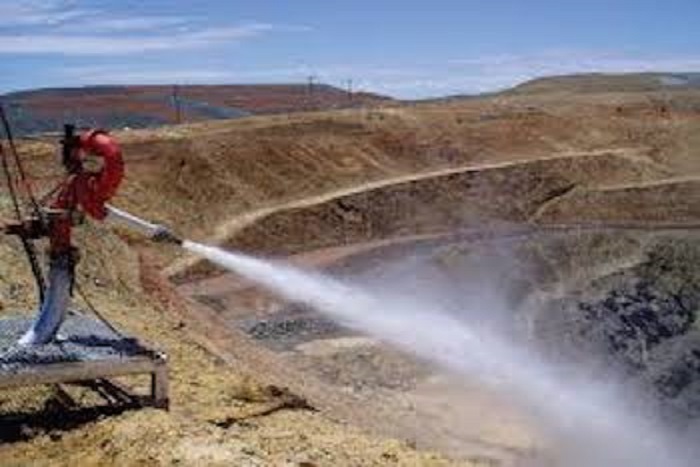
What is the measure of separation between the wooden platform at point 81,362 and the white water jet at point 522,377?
14.2 metres

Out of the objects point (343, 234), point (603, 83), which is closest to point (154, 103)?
point (343, 234)

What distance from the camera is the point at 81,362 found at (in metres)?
12.9

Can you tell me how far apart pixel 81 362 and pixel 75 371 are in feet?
0.40

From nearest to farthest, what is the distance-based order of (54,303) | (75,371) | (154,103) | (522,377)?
(75,371)
(54,303)
(522,377)
(154,103)

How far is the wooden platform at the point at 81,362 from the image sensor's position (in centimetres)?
1266

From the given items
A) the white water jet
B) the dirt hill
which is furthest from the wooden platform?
the white water jet

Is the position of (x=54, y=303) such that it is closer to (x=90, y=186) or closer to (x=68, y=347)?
(x=68, y=347)

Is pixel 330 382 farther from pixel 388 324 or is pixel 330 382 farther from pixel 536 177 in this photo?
pixel 536 177

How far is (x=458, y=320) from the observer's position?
41.8 metres

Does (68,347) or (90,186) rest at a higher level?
(90,186)

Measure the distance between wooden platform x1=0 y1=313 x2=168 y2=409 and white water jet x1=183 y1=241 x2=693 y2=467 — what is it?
14174mm

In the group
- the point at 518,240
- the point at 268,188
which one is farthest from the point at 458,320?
the point at 268,188

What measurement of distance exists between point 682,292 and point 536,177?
55.1 ft

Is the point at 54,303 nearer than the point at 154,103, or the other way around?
the point at 54,303
